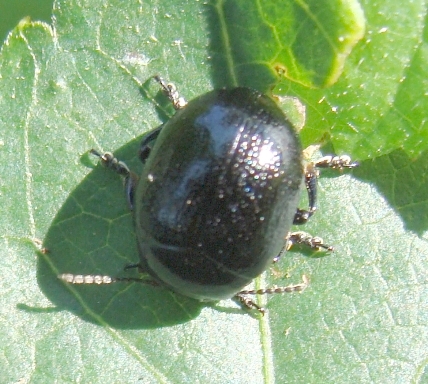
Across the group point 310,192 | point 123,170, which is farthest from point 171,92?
point 310,192

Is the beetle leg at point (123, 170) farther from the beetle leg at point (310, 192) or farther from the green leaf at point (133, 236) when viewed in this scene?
the beetle leg at point (310, 192)

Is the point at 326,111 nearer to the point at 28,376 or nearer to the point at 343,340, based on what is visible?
the point at 343,340

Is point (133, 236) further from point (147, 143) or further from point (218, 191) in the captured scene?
point (218, 191)

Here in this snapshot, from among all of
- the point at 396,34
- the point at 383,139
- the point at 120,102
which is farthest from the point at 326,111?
the point at 120,102

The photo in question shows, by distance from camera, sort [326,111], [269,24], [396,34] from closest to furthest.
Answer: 1. [396,34]
2. [269,24]
3. [326,111]

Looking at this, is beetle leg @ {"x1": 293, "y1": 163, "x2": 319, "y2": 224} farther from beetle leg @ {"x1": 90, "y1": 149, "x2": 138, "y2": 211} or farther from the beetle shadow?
beetle leg @ {"x1": 90, "y1": 149, "x2": 138, "y2": 211}

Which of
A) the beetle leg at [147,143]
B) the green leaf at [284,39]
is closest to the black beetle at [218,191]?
the beetle leg at [147,143]
